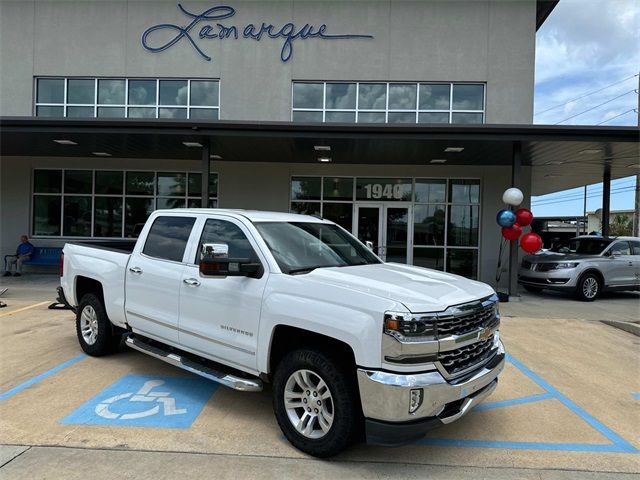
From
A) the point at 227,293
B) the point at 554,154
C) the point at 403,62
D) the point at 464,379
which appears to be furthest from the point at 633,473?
the point at 403,62

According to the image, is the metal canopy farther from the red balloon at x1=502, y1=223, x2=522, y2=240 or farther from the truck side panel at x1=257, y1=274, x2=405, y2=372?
the truck side panel at x1=257, y1=274, x2=405, y2=372

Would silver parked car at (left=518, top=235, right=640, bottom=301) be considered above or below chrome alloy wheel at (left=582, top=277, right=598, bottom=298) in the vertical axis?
above

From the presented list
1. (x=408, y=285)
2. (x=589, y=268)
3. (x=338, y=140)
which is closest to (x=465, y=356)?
(x=408, y=285)

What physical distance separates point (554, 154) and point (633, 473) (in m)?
10.2

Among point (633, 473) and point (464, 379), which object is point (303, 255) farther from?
point (633, 473)

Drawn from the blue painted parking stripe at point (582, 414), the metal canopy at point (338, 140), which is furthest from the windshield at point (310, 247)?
the metal canopy at point (338, 140)

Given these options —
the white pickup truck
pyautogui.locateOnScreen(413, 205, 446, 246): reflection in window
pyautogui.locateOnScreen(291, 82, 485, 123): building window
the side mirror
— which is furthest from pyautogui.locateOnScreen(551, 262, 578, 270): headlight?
the side mirror

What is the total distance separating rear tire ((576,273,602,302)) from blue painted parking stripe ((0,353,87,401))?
A: 11569 mm

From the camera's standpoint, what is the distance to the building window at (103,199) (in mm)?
15125

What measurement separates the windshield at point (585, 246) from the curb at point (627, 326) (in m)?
4.21

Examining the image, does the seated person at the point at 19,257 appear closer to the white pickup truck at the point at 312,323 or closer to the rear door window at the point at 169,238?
the white pickup truck at the point at 312,323

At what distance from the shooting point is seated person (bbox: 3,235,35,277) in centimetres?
1434

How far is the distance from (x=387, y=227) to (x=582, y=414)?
10.3 m

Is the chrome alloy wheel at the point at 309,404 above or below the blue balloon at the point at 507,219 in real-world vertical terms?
below
